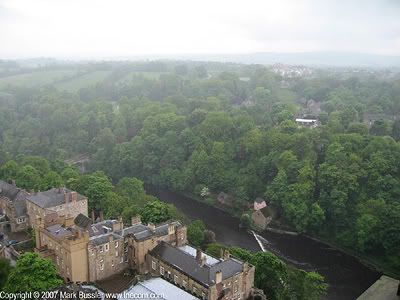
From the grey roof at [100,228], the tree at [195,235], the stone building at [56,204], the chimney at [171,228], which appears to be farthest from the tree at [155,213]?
the chimney at [171,228]

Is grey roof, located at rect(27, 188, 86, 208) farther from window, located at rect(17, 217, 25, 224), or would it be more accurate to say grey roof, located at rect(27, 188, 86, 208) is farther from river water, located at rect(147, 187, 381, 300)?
river water, located at rect(147, 187, 381, 300)

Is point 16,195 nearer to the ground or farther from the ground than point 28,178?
farther from the ground

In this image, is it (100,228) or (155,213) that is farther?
(155,213)

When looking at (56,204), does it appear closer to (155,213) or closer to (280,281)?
(155,213)

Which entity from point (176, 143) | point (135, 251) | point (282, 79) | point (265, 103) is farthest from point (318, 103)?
point (135, 251)

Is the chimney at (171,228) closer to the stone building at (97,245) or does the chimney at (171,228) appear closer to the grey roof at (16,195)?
the stone building at (97,245)

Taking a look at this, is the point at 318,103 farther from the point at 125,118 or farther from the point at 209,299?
the point at 209,299

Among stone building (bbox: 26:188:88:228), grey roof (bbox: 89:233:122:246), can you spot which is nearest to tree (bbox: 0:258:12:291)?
grey roof (bbox: 89:233:122:246)

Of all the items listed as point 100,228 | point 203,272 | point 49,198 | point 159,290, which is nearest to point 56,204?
point 49,198
